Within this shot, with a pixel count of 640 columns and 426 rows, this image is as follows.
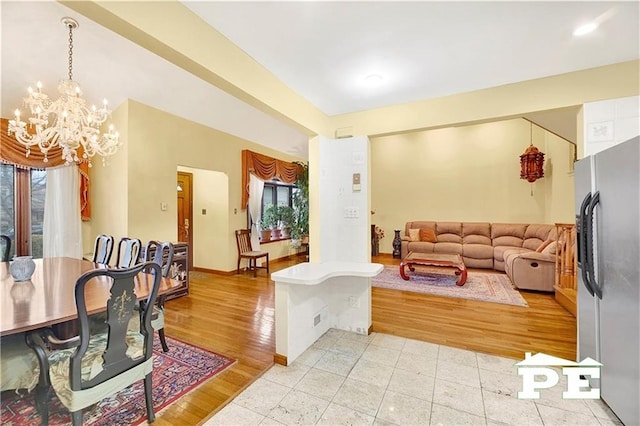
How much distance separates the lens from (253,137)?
577 cm

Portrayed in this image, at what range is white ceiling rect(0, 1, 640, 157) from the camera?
157cm

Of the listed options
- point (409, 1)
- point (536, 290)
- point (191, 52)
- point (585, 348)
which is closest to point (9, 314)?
point (191, 52)

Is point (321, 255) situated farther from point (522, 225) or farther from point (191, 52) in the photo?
point (522, 225)

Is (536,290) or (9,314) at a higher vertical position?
(9,314)

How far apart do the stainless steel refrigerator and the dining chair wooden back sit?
12.1 ft

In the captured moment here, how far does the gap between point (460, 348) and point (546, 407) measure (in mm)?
818

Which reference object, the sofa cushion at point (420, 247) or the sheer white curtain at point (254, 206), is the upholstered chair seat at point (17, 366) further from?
the sofa cushion at point (420, 247)

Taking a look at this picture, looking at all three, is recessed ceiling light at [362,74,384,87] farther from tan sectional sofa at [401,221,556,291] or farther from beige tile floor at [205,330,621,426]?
tan sectional sofa at [401,221,556,291]

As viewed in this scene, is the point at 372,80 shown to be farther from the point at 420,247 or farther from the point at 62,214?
the point at 420,247

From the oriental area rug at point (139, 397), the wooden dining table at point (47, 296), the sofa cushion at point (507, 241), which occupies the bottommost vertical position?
the oriental area rug at point (139, 397)

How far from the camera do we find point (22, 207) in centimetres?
373

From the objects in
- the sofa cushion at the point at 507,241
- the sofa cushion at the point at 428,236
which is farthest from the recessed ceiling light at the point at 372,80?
the sofa cushion at the point at 507,241

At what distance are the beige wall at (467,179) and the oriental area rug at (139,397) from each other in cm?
638

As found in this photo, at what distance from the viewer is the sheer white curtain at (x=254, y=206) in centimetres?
584
